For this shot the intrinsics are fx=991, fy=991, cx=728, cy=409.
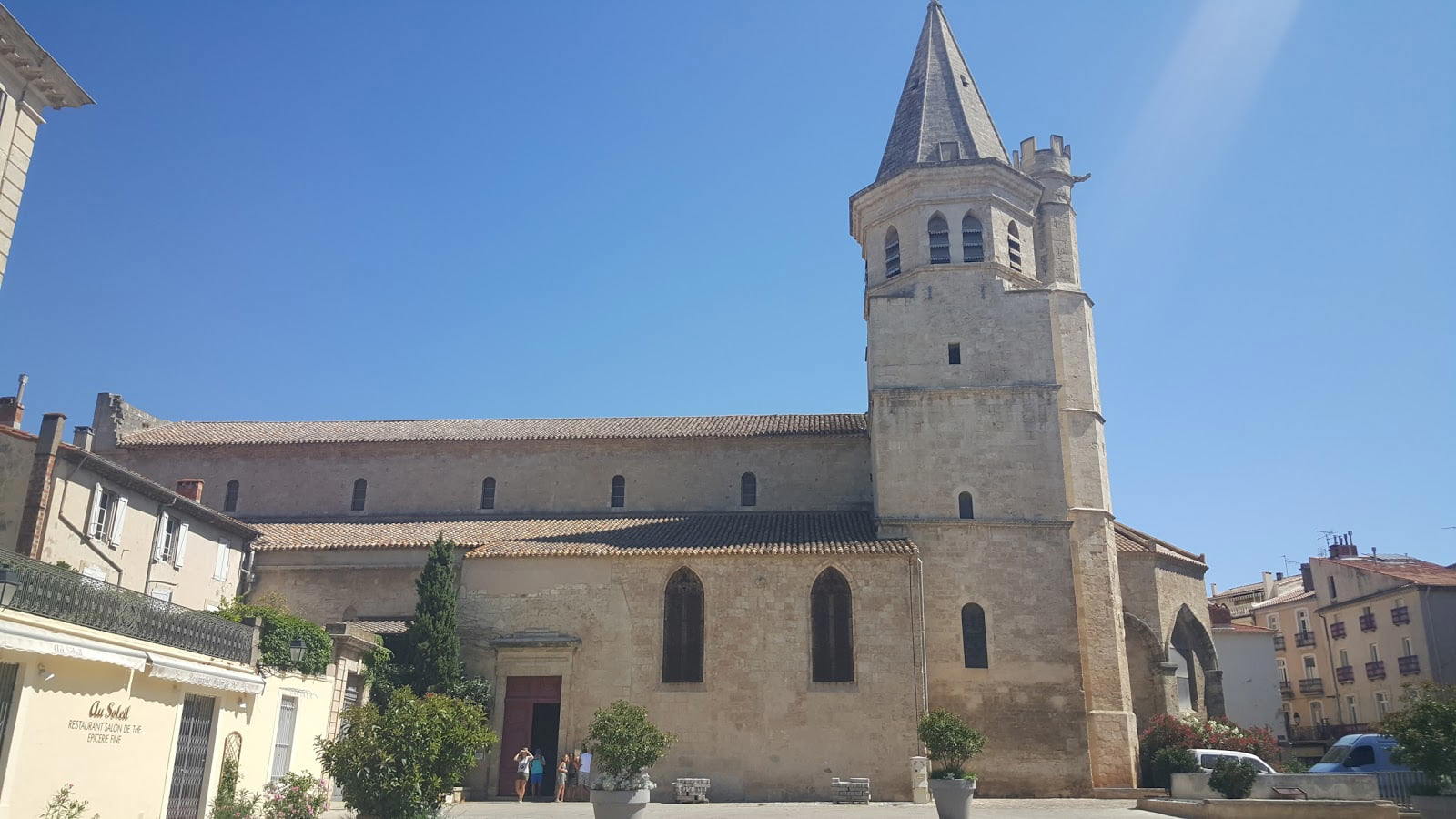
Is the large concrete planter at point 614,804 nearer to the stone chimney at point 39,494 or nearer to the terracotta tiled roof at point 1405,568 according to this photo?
the stone chimney at point 39,494

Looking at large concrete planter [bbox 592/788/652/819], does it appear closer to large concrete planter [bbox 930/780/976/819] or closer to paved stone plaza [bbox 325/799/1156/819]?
paved stone plaza [bbox 325/799/1156/819]

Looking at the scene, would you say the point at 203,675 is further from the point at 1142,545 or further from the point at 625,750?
the point at 1142,545

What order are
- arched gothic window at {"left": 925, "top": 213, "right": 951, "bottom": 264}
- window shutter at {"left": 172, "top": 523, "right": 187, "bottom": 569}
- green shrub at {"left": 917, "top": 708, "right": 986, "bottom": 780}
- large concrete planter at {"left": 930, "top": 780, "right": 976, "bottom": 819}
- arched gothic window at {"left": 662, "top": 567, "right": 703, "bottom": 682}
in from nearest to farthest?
1. large concrete planter at {"left": 930, "top": 780, "right": 976, "bottom": 819}
2. green shrub at {"left": 917, "top": 708, "right": 986, "bottom": 780}
3. window shutter at {"left": 172, "top": 523, "right": 187, "bottom": 569}
4. arched gothic window at {"left": 662, "top": 567, "right": 703, "bottom": 682}
5. arched gothic window at {"left": 925, "top": 213, "right": 951, "bottom": 264}

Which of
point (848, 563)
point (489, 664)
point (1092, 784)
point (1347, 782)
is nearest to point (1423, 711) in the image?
point (1347, 782)

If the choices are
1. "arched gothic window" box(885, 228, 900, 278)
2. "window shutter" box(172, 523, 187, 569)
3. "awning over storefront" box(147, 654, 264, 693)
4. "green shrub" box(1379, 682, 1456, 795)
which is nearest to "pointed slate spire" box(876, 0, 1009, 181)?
"arched gothic window" box(885, 228, 900, 278)

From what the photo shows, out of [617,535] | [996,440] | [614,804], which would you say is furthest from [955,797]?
[617,535]

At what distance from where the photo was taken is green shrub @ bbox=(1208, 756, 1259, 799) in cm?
1784

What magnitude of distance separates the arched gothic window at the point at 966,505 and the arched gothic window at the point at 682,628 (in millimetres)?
7344

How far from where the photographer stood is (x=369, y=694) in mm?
22891

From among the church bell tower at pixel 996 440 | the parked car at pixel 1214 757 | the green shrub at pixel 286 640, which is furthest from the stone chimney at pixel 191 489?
the parked car at pixel 1214 757

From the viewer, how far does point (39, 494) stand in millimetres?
20125

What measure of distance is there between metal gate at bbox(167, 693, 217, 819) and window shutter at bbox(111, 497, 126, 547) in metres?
8.30

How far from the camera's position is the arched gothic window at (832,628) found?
961 inches

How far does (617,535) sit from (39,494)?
43.2ft
